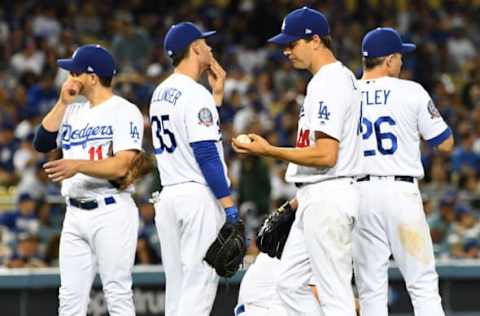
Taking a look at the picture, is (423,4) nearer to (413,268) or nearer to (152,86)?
(152,86)

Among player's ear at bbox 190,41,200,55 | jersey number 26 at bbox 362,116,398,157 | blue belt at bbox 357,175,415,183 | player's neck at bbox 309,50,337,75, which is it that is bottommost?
blue belt at bbox 357,175,415,183

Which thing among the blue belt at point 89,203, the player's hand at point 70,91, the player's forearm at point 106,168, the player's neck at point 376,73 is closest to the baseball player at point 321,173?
the player's neck at point 376,73

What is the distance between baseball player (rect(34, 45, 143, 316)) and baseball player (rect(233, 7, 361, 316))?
110cm

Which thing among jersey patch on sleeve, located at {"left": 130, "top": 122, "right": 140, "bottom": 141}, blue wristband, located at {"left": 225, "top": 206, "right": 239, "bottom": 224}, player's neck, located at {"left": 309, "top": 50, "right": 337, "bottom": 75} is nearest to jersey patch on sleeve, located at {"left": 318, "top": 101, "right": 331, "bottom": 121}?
player's neck, located at {"left": 309, "top": 50, "right": 337, "bottom": 75}

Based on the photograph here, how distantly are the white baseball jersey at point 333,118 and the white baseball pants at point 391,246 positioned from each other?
0.69m

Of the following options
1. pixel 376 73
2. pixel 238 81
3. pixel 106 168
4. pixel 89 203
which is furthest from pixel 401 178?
pixel 238 81

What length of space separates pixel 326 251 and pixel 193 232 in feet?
3.09

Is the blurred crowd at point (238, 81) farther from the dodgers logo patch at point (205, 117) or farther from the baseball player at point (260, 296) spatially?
the dodgers logo patch at point (205, 117)

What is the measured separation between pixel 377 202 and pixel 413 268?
46cm

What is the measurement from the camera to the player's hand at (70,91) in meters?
7.99

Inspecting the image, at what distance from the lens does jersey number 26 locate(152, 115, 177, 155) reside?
25.0ft

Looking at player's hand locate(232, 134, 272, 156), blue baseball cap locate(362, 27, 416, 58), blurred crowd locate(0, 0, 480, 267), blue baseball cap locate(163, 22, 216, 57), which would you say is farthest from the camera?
blurred crowd locate(0, 0, 480, 267)

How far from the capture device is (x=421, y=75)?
1883 cm

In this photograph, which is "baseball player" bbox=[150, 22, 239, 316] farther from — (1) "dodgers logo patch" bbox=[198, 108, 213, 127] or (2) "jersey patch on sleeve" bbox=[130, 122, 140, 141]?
(2) "jersey patch on sleeve" bbox=[130, 122, 140, 141]
